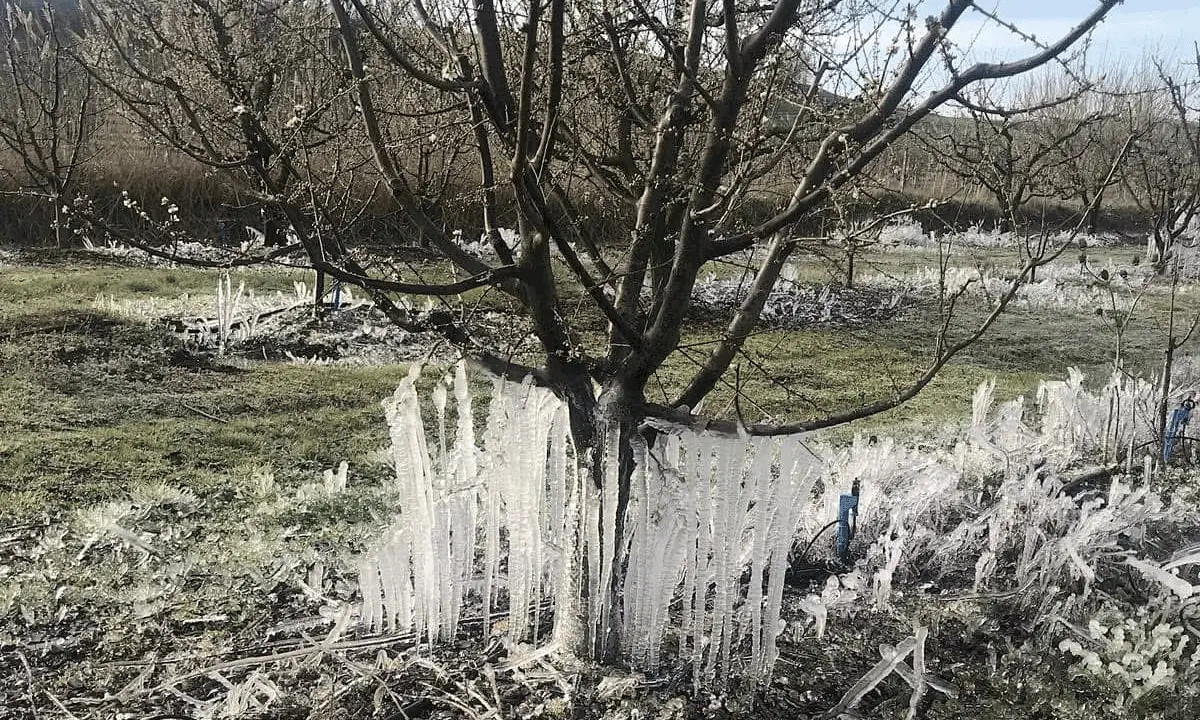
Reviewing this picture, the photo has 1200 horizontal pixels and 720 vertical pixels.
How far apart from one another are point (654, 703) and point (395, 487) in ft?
7.40

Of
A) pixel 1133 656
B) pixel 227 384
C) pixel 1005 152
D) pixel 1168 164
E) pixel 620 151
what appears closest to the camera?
pixel 1133 656

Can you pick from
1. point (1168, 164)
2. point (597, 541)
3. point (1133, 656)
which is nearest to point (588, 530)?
point (597, 541)

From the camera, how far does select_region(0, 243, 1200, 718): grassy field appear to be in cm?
276

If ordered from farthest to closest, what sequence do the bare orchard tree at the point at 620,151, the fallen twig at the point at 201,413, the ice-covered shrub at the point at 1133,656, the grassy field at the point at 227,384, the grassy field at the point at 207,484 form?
the fallen twig at the point at 201,413
the grassy field at the point at 227,384
the grassy field at the point at 207,484
the ice-covered shrub at the point at 1133,656
the bare orchard tree at the point at 620,151

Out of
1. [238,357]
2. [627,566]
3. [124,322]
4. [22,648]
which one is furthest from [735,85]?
[124,322]

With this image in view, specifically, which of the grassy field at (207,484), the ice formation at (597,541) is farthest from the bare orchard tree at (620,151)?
the grassy field at (207,484)

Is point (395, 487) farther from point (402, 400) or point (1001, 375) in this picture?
point (1001, 375)

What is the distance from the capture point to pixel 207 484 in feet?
14.7

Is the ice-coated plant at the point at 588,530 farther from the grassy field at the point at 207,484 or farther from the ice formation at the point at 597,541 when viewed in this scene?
the grassy field at the point at 207,484

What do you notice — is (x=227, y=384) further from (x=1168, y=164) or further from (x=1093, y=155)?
(x=1093, y=155)

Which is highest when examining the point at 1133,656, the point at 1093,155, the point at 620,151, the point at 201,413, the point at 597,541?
the point at 1093,155

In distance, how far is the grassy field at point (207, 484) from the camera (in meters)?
2.76

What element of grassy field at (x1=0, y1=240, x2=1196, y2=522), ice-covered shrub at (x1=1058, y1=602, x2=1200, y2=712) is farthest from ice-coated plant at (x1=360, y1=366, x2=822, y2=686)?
ice-covered shrub at (x1=1058, y1=602, x2=1200, y2=712)

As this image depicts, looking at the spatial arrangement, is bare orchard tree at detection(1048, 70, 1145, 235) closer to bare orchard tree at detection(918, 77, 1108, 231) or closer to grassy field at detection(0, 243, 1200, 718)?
bare orchard tree at detection(918, 77, 1108, 231)
